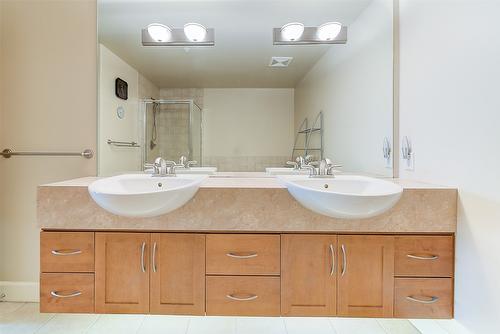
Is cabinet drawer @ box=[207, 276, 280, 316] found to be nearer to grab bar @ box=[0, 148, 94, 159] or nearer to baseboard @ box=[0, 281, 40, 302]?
grab bar @ box=[0, 148, 94, 159]

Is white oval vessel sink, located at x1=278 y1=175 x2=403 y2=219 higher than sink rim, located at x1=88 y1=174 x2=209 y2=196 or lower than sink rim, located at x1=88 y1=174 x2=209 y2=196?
lower

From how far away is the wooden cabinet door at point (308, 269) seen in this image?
136cm

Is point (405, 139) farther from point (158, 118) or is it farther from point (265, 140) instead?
point (158, 118)

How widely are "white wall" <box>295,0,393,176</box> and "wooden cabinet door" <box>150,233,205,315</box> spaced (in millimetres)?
964

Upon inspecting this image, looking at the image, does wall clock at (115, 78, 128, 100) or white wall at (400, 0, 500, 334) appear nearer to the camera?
white wall at (400, 0, 500, 334)

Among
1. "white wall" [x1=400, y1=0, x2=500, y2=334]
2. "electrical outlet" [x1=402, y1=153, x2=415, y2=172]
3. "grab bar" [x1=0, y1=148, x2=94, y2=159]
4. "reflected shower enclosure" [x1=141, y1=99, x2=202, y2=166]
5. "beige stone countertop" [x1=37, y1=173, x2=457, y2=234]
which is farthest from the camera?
"grab bar" [x1=0, y1=148, x2=94, y2=159]

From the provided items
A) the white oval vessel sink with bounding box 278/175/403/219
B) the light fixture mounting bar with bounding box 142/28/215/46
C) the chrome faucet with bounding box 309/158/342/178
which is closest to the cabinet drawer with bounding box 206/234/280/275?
the white oval vessel sink with bounding box 278/175/403/219

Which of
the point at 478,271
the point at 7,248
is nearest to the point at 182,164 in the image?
the point at 7,248

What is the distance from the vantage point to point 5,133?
6.58 feet

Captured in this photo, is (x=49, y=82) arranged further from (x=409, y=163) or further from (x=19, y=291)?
(x=409, y=163)

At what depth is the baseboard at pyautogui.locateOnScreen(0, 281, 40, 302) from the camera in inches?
80.4

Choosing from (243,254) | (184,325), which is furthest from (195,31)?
(184,325)

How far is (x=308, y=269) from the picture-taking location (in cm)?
136

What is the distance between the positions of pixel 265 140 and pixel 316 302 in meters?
0.92
